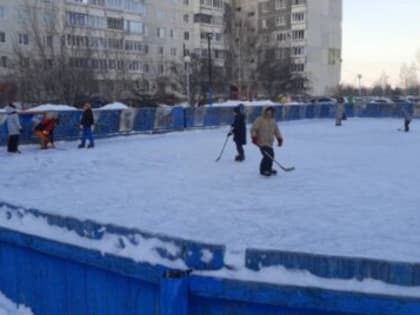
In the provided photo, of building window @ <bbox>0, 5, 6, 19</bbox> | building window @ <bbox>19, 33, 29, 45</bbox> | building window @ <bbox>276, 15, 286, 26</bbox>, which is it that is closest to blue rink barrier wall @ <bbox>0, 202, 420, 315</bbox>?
building window @ <bbox>19, 33, 29, 45</bbox>

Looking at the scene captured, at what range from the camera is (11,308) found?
16.9 feet

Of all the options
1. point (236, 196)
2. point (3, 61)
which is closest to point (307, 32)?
point (3, 61)

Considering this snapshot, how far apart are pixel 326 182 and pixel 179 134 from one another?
14.0 m

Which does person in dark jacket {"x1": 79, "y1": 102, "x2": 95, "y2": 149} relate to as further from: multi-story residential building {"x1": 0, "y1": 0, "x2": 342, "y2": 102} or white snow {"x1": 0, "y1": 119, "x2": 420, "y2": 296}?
multi-story residential building {"x1": 0, "y1": 0, "x2": 342, "y2": 102}

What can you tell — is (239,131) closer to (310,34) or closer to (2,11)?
(2,11)

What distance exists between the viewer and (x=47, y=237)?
4.75 meters

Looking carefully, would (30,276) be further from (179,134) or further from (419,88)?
(419,88)

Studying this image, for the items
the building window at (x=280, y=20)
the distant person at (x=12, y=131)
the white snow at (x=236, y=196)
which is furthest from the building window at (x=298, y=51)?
the distant person at (x=12, y=131)

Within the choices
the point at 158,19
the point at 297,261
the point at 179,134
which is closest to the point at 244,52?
the point at 158,19

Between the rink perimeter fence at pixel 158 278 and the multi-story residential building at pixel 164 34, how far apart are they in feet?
109

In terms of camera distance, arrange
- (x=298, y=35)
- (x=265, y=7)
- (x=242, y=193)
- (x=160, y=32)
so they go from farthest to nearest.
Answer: (x=265, y=7)
(x=298, y=35)
(x=160, y=32)
(x=242, y=193)

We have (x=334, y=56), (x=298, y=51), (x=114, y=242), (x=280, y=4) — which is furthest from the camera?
(x=334, y=56)

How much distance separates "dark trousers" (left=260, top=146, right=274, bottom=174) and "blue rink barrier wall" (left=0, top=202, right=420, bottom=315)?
6824mm

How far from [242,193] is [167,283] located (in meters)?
5.98
